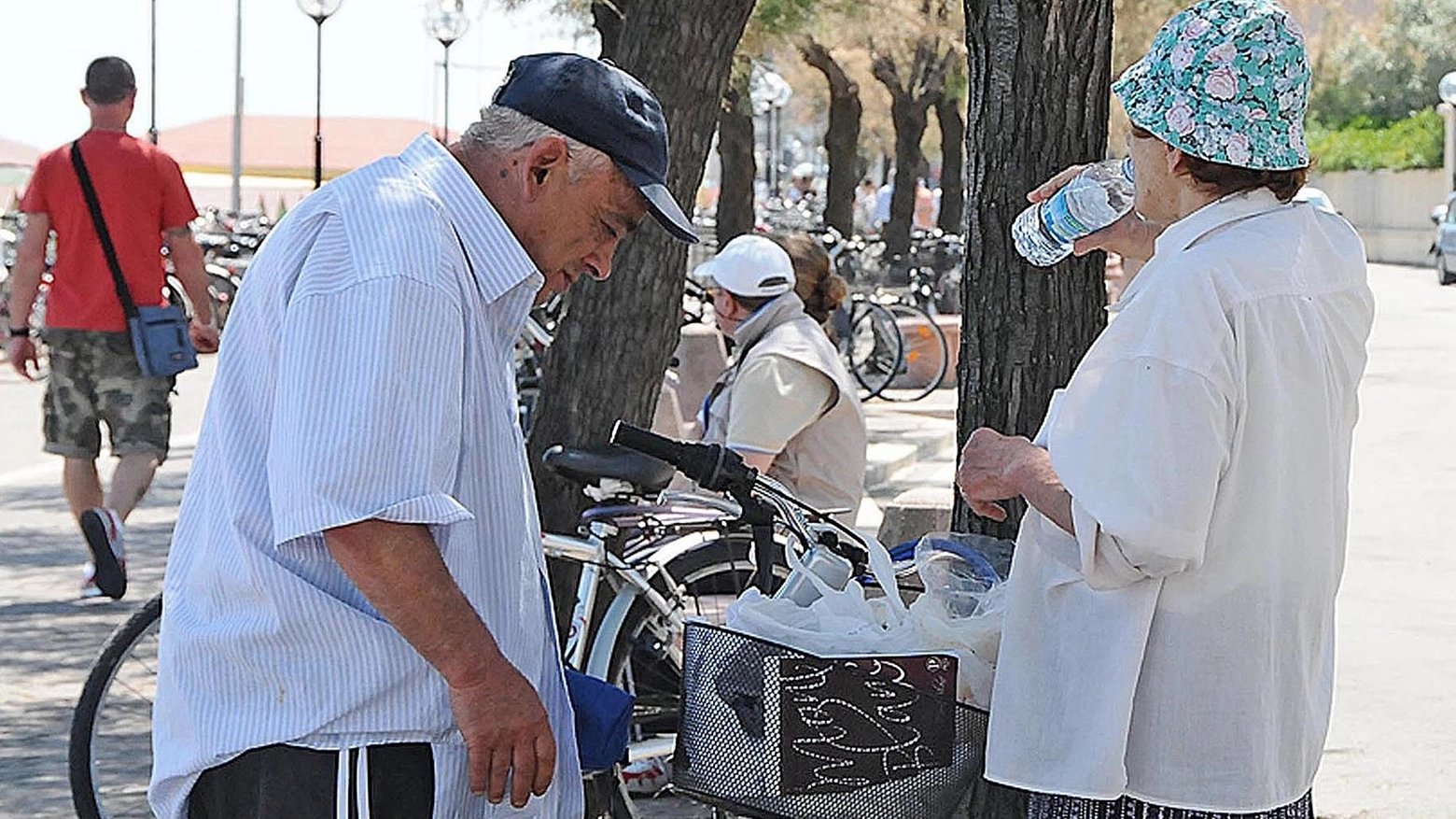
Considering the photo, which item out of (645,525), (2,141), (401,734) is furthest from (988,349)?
(2,141)

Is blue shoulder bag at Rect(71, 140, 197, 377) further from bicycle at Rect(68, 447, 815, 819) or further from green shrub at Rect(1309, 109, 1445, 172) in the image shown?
green shrub at Rect(1309, 109, 1445, 172)

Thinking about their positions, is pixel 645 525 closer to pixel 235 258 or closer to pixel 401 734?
pixel 401 734

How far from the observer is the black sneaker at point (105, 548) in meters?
7.97

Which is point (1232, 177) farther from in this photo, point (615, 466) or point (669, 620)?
point (669, 620)

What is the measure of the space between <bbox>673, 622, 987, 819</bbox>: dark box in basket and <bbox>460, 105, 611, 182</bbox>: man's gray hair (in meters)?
0.76

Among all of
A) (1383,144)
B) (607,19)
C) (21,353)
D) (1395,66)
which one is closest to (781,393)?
(607,19)

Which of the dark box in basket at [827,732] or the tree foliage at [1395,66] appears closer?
the dark box in basket at [827,732]

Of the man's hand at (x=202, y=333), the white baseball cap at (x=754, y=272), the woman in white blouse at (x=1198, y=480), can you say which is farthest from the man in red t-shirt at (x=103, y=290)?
the woman in white blouse at (x=1198, y=480)

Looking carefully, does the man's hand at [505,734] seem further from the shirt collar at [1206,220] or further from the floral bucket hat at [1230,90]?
the floral bucket hat at [1230,90]

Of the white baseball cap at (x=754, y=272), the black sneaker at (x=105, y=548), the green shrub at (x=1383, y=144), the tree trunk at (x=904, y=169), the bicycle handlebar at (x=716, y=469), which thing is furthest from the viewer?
the green shrub at (x=1383, y=144)

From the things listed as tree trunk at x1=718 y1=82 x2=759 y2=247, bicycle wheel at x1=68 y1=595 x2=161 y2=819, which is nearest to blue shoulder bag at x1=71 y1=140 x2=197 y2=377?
bicycle wheel at x1=68 y1=595 x2=161 y2=819

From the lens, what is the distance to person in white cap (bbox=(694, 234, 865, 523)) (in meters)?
5.91

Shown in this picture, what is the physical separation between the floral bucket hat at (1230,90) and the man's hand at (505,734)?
3.79 ft

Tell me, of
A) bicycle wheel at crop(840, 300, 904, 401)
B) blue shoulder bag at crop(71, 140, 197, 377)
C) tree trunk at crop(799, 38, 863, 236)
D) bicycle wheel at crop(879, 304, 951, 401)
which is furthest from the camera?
tree trunk at crop(799, 38, 863, 236)
